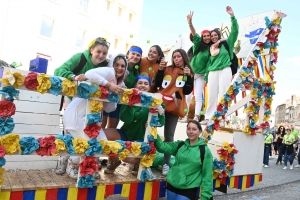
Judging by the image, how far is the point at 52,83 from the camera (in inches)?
94.4

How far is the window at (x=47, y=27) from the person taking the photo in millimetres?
17391

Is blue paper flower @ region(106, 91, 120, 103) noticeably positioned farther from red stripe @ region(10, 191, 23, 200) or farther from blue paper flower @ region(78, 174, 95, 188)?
red stripe @ region(10, 191, 23, 200)

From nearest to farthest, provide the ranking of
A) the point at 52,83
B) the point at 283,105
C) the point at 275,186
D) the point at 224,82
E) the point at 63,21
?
the point at 52,83 < the point at 224,82 < the point at 275,186 < the point at 63,21 < the point at 283,105

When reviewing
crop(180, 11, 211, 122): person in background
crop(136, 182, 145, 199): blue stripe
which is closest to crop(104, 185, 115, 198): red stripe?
crop(136, 182, 145, 199): blue stripe

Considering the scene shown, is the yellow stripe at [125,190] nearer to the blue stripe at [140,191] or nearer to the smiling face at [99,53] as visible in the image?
the blue stripe at [140,191]

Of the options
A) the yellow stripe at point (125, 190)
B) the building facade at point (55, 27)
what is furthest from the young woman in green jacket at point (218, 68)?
the building facade at point (55, 27)

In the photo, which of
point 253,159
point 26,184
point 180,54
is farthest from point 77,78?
point 253,159

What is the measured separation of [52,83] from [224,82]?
3060 millimetres

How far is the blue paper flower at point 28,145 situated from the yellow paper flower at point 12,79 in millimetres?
438

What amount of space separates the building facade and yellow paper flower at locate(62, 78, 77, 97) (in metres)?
14.9

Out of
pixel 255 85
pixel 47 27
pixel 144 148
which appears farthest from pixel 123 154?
pixel 47 27

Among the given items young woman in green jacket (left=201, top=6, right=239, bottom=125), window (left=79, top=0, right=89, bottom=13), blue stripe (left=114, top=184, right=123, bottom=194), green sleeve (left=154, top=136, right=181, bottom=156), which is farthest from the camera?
window (left=79, top=0, right=89, bottom=13)

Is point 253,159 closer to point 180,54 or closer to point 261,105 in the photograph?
point 261,105

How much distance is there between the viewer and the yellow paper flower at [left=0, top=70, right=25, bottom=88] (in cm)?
218
